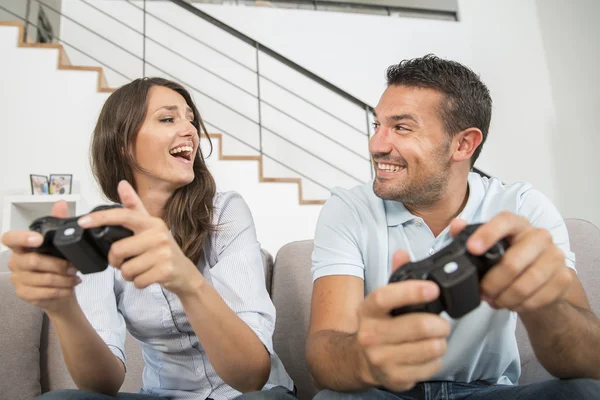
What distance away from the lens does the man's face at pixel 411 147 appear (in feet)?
4.20

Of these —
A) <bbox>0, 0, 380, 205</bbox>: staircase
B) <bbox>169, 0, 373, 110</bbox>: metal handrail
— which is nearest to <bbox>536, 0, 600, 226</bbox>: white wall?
<bbox>0, 0, 380, 205</bbox>: staircase

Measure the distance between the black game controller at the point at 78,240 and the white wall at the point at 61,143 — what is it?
8.70 ft

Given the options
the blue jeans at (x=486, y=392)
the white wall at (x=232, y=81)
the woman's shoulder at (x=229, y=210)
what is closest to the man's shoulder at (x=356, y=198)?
the woman's shoulder at (x=229, y=210)

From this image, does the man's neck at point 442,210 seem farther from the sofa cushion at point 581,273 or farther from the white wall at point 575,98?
the white wall at point 575,98

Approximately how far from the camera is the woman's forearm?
89cm

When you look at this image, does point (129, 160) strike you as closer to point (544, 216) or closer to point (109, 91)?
point (544, 216)

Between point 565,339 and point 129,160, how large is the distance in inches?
42.2

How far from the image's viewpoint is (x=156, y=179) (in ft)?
4.36

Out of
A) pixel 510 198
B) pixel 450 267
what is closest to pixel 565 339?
pixel 450 267

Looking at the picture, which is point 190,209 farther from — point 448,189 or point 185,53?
point 185,53

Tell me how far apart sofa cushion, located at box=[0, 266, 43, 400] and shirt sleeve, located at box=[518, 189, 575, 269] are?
135 centimetres

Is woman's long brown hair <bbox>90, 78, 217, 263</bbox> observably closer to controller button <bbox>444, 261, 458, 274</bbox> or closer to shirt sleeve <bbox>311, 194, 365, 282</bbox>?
shirt sleeve <bbox>311, 194, 365, 282</bbox>

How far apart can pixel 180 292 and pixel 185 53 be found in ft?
13.0

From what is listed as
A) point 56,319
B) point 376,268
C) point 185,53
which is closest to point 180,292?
point 56,319
